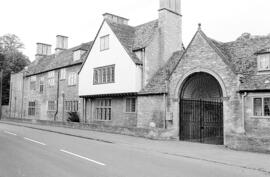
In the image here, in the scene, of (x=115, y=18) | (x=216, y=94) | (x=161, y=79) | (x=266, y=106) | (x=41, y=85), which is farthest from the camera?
(x=41, y=85)

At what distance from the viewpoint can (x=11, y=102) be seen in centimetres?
5266

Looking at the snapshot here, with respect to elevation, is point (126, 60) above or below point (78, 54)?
below

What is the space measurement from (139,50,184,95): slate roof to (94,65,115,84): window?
424cm

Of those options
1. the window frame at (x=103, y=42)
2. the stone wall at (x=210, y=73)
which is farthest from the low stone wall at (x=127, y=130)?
the window frame at (x=103, y=42)

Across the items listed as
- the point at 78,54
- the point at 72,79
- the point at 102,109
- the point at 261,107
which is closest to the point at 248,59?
the point at 261,107

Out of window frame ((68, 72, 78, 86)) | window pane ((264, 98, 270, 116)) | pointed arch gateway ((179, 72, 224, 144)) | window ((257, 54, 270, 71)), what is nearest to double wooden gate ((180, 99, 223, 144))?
pointed arch gateway ((179, 72, 224, 144))

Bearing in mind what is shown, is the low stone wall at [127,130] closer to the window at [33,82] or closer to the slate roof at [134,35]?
the slate roof at [134,35]

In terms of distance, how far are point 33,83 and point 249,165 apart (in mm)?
39961

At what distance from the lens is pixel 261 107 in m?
16.2

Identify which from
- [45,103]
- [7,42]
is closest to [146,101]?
[45,103]

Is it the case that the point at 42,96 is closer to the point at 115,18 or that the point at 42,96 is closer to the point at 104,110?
the point at 104,110

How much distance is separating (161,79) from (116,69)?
15.8 ft

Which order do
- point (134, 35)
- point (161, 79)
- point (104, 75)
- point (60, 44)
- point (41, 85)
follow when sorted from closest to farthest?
1. point (161, 79)
2. point (104, 75)
3. point (134, 35)
4. point (41, 85)
5. point (60, 44)

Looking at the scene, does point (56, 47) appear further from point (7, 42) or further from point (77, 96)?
point (7, 42)
